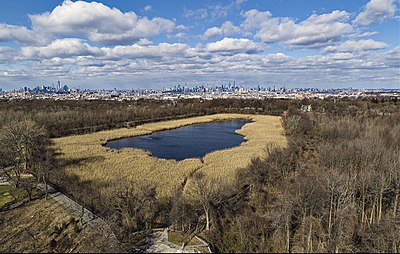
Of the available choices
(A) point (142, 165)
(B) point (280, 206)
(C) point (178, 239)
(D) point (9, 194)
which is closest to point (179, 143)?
(A) point (142, 165)

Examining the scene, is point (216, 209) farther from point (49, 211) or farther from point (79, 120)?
point (79, 120)

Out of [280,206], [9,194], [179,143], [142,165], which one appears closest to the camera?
[280,206]

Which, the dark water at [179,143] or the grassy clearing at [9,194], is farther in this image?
the dark water at [179,143]

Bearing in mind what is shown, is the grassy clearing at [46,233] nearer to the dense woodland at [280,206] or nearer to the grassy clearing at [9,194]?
the dense woodland at [280,206]

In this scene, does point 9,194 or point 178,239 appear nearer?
point 178,239

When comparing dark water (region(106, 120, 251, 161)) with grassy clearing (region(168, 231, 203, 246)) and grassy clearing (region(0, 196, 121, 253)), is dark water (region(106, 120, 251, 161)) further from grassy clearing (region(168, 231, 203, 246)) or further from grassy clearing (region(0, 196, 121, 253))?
grassy clearing (region(168, 231, 203, 246))

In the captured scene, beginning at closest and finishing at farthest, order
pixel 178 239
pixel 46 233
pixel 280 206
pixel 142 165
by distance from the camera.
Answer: pixel 178 239 → pixel 46 233 → pixel 280 206 → pixel 142 165

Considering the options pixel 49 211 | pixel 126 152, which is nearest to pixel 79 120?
pixel 126 152

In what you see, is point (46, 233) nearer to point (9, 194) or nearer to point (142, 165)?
point (9, 194)

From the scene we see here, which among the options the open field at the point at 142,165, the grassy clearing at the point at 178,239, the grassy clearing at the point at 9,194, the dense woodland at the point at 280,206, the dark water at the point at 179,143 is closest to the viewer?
the grassy clearing at the point at 178,239

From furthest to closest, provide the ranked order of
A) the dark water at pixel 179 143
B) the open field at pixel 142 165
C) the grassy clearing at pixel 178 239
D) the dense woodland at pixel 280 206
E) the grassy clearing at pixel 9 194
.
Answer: the dark water at pixel 179 143
the open field at pixel 142 165
the grassy clearing at pixel 9 194
the dense woodland at pixel 280 206
the grassy clearing at pixel 178 239

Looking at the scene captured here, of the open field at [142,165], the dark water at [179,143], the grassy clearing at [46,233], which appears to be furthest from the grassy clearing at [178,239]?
the dark water at [179,143]
